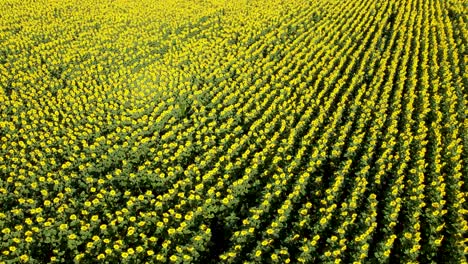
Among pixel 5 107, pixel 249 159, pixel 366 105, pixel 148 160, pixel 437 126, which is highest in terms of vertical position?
pixel 5 107

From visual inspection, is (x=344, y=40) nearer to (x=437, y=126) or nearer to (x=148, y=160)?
(x=437, y=126)

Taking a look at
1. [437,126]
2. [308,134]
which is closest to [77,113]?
[308,134]

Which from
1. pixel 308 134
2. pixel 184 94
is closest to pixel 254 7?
pixel 184 94

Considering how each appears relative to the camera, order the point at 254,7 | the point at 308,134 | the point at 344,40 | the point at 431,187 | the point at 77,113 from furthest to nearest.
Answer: the point at 254,7
the point at 344,40
the point at 77,113
the point at 308,134
the point at 431,187

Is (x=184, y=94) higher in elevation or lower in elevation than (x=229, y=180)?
higher

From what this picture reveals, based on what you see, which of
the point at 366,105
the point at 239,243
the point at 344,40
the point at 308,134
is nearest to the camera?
the point at 239,243

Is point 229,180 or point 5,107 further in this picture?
point 5,107
